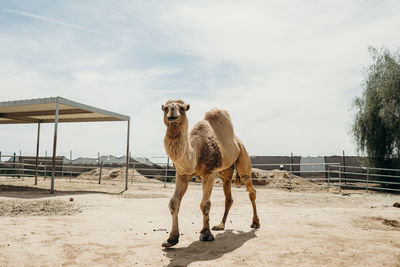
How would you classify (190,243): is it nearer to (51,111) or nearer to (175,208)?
(175,208)

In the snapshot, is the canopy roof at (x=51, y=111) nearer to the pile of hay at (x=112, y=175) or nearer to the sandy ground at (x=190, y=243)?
the sandy ground at (x=190, y=243)

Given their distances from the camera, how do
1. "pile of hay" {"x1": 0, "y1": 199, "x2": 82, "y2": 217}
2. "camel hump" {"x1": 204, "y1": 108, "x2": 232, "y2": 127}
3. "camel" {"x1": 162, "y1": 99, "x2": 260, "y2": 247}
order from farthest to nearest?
"pile of hay" {"x1": 0, "y1": 199, "x2": 82, "y2": 217}, "camel hump" {"x1": 204, "y1": 108, "x2": 232, "y2": 127}, "camel" {"x1": 162, "y1": 99, "x2": 260, "y2": 247}

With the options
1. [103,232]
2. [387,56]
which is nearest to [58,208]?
[103,232]

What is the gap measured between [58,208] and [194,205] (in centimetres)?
400

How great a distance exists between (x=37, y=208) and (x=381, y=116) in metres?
16.9

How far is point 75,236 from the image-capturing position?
198 inches

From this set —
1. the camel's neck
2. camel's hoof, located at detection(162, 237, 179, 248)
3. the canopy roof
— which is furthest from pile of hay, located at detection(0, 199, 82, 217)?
the camel's neck

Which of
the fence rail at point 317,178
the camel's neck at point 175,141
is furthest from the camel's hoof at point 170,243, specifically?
the fence rail at point 317,178

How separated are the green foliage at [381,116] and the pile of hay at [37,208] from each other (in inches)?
638

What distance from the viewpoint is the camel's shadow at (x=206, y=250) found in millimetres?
3819

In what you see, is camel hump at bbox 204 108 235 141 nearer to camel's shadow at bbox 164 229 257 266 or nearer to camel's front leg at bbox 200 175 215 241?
camel's front leg at bbox 200 175 215 241

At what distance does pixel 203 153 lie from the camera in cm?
474

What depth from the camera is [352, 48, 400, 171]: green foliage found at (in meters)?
16.8

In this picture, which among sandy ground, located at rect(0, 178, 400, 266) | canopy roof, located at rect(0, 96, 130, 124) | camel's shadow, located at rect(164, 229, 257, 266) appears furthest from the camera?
canopy roof, located at rect(0, 96, 130, 124)
